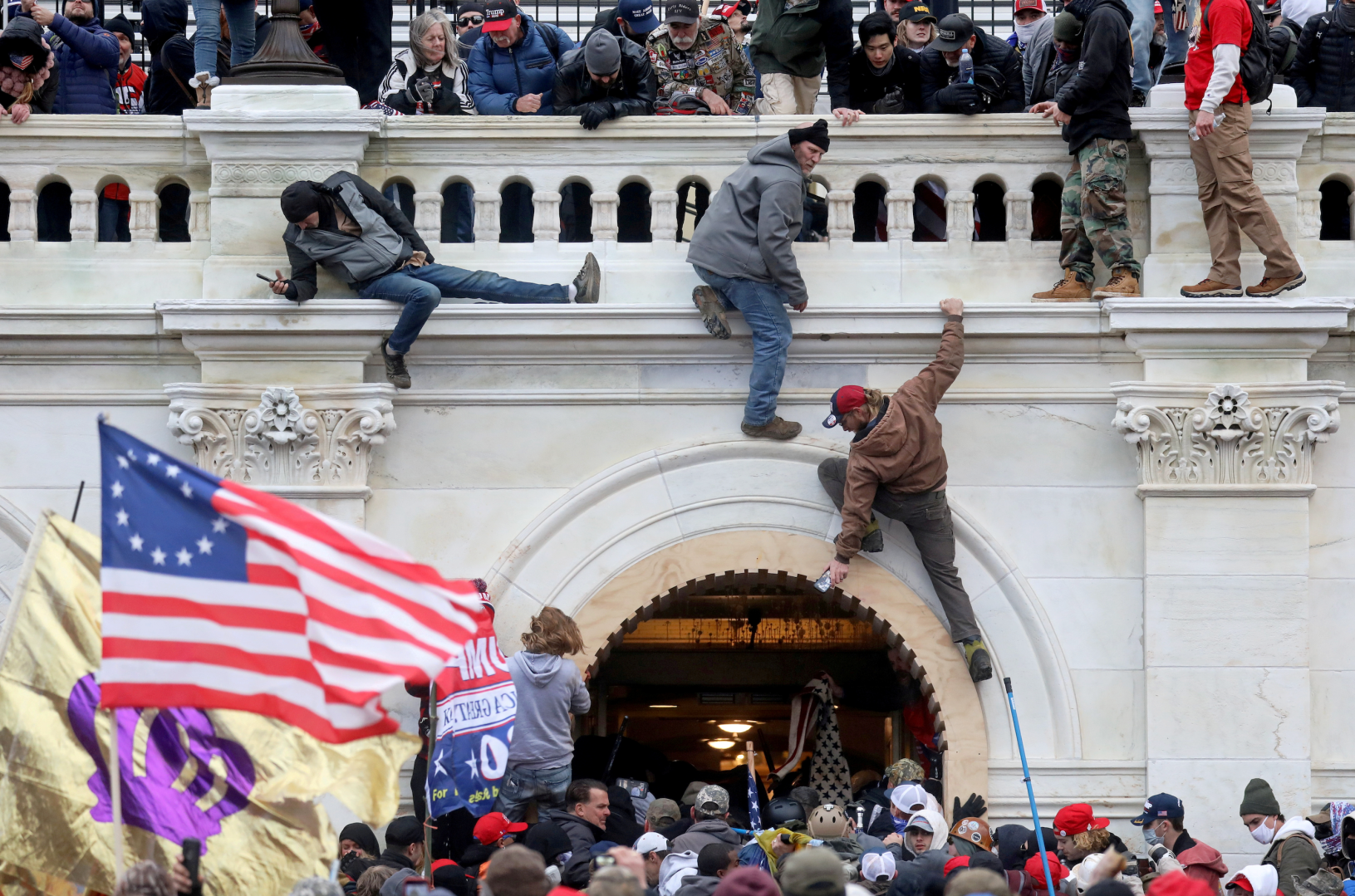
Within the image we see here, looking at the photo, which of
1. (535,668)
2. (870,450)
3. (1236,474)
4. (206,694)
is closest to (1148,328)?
(1236,474)

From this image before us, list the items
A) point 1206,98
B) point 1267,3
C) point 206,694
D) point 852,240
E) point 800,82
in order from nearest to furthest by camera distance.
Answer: point 206,694 < point 1206,98 < point 852,240 < point 800,82 < point 1267,3

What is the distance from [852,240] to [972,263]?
0.83 metres

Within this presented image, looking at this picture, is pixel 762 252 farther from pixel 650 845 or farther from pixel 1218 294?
pixel 650 845

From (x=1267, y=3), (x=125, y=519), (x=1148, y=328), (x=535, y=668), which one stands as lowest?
(x=535, y=668)

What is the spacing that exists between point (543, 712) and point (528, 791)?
0.53m

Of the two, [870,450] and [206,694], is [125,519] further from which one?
[870,450]

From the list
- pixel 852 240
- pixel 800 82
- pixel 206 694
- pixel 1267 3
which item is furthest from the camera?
pixel 1267 3

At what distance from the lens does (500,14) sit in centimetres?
1518

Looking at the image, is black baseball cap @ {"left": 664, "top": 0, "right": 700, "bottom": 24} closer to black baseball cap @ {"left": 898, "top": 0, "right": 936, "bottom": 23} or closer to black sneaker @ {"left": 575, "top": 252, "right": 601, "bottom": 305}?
black baseball cap @ {"left": 898, "top": 0, "right": 936, "bottom": 23}

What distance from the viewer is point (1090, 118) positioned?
13.8 m

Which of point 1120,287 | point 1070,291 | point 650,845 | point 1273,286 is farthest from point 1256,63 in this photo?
point 650,845

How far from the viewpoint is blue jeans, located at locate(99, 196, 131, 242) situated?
14.8 meters

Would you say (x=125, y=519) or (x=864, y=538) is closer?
(x=125, y=519)

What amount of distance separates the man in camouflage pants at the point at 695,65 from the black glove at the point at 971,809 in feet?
17.3
